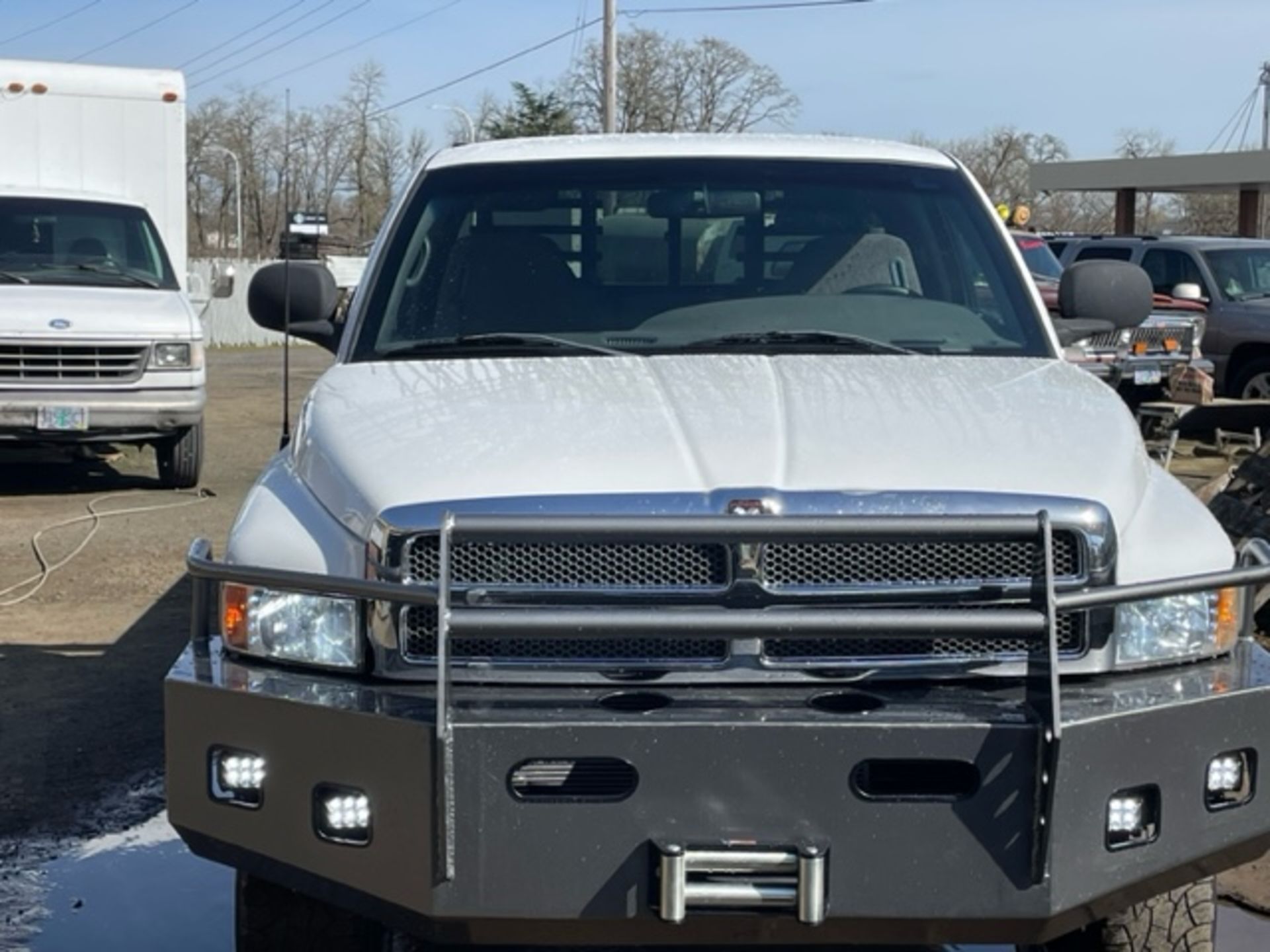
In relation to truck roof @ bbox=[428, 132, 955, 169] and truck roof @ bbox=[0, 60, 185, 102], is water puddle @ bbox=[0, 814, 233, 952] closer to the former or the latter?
truck roof @ bbox=[428, 132, 955, 169]

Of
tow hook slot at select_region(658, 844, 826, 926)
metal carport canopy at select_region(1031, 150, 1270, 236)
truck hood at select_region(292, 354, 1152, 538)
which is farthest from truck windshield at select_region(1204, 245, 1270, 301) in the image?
metal carport canopy at select_region(1031, 150, 1270, 236)

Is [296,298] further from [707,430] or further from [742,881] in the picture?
[742,881]

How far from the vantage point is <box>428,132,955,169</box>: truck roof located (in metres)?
5.30

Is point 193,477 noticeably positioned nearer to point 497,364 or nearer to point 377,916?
point 497,364

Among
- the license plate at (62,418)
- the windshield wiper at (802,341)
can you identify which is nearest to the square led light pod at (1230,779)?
the windshield wiper at (802,341)

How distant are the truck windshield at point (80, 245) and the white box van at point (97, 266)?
0.01 meters

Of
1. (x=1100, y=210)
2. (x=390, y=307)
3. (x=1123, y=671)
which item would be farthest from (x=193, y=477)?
(x=1100, y=210)

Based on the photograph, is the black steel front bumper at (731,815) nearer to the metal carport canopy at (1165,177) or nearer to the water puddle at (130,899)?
the water puddle at (130,899)

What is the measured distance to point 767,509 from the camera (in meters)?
3.36

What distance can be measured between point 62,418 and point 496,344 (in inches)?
301

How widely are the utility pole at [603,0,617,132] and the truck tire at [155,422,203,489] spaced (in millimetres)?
22501

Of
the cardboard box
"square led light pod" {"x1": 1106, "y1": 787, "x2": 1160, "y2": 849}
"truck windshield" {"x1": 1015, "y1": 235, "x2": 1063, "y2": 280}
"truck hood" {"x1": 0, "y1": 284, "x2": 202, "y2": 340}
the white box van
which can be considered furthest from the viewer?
"truck windshield" {"x1": 1015, "y1": 235, "x2": 1063, "y2": 280}

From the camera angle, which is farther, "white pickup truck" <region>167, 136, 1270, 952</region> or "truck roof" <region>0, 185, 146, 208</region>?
"truck roof" <region>0, 185, 146, 208</region>

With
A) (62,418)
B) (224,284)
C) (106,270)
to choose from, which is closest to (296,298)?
(62,418)
